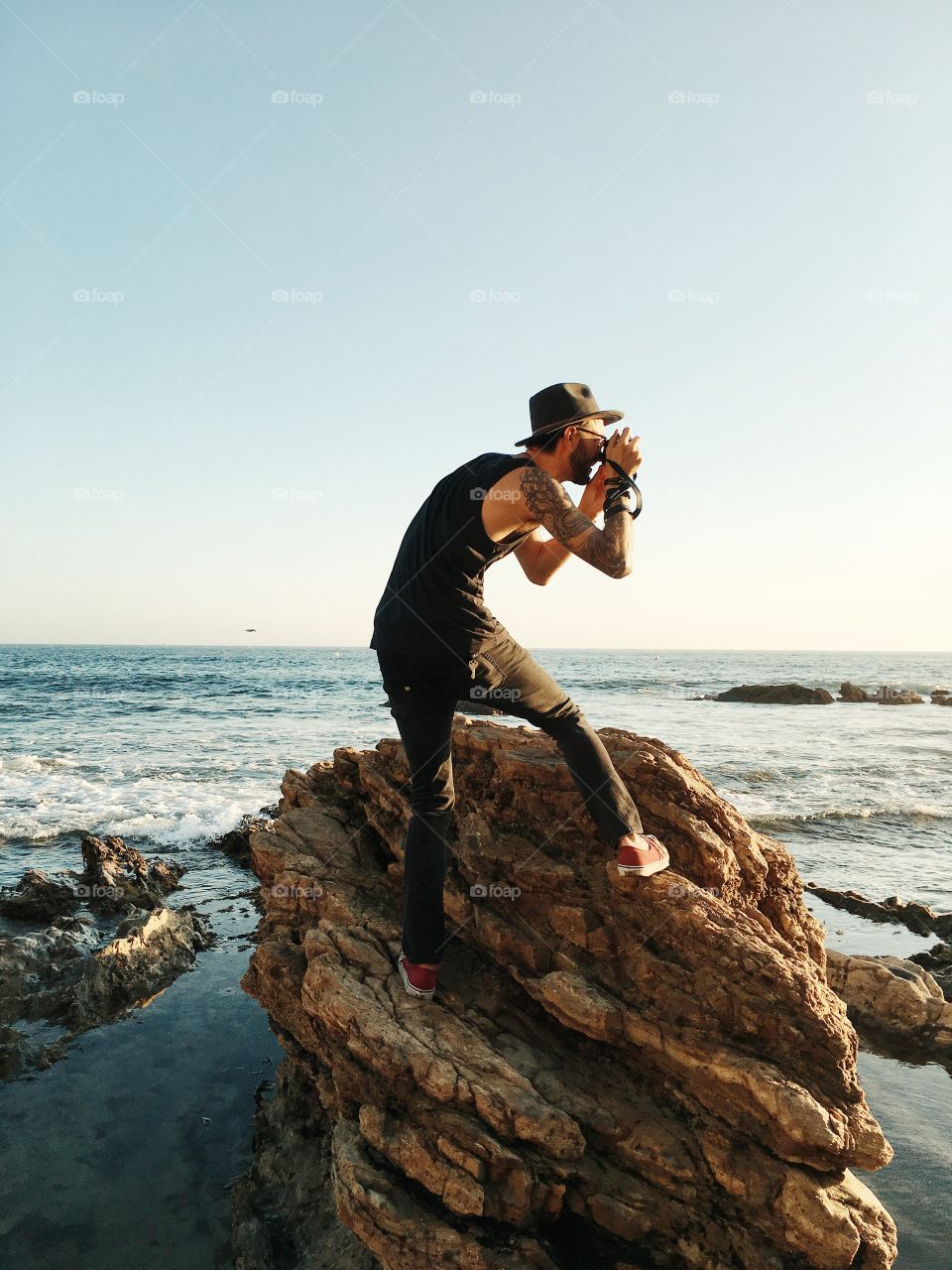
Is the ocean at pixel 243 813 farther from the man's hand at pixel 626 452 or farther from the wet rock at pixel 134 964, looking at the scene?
the man's hand at pixel 626 452

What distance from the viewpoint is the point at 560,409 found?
3.49m

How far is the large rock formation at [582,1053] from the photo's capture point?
3143 mm

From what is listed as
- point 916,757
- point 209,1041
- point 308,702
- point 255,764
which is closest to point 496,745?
point 209,1041

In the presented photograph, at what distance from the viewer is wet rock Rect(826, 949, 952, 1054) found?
19.8ft

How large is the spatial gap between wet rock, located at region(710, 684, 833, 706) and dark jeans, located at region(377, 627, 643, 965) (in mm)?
41333

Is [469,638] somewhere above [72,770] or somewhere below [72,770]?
above

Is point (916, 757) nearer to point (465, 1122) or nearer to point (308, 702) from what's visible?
point (465, 1122)

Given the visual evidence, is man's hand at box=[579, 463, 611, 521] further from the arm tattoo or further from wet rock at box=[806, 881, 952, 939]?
wet rock at box=[806, 881, 952, 939]

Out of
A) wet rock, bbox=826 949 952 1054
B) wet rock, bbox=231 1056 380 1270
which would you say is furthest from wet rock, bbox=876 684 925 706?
wet rock, bbox=231 1056 380 1270

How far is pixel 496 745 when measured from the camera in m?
4.95

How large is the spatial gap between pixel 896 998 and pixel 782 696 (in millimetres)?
39246

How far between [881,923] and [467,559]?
813 cm

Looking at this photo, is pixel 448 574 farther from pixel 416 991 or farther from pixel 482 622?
pixel 416 991

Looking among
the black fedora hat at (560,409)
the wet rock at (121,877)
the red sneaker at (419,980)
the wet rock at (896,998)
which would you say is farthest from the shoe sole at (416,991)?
the wet rock at (121,877)
